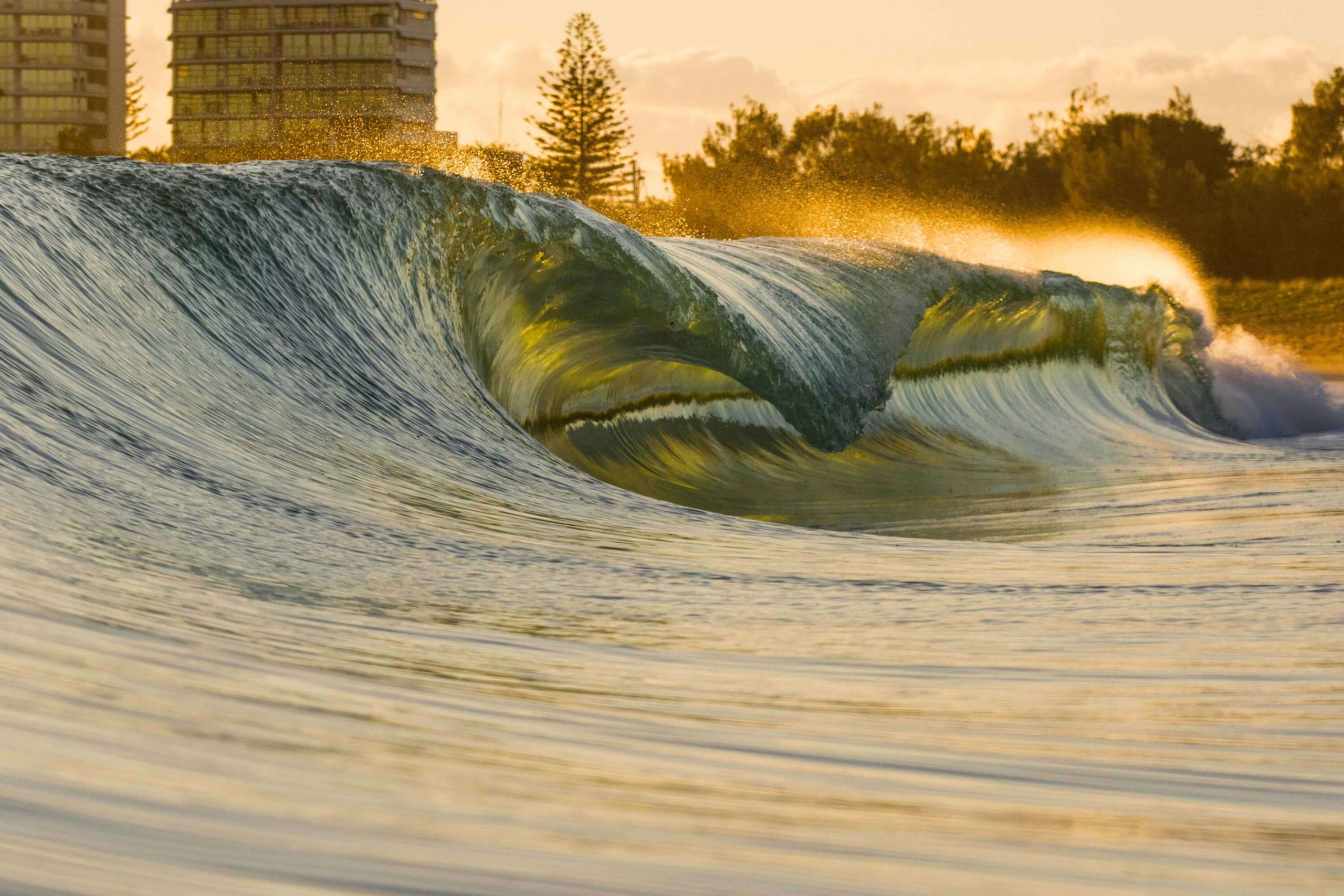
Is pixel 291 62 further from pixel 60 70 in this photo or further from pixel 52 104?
pixel 52 104

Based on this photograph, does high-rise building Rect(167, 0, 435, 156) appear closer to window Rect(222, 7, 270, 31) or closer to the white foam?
window Rect(222, 7, 270, 31)

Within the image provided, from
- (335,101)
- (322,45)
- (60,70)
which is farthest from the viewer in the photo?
(322,45)

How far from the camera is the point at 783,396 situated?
7215 millimetres

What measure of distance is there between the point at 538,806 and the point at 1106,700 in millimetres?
948

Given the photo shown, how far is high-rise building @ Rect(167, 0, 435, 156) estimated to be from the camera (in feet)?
249

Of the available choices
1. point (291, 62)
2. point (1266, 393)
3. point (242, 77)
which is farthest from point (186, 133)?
point (1266, 393)

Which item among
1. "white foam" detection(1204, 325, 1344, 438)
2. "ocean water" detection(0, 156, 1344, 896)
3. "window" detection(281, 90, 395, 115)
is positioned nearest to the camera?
"ocean water" detection(0, 156, 1344, 896)

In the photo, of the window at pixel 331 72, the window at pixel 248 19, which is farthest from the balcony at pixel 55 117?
the window at pixel 331 72

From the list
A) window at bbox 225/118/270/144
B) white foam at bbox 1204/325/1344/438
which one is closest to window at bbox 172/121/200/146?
window at bbox 225/118/270/144

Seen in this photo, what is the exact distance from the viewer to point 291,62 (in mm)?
77375

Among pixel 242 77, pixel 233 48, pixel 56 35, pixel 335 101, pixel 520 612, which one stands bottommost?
pixel 520 612

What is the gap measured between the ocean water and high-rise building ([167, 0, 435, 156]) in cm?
7206

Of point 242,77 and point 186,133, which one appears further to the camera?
point 186,133

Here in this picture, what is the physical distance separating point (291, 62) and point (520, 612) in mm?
79855
